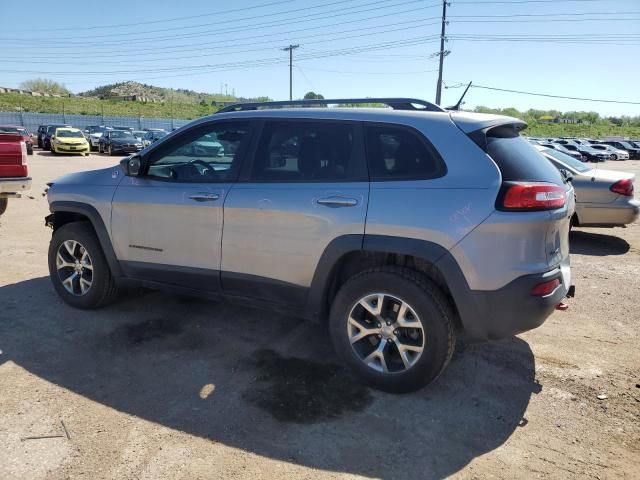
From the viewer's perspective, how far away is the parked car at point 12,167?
6918 millimetres

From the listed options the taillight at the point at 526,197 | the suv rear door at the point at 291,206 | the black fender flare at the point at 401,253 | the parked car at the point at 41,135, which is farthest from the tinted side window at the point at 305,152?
the parked car at the point at 41,135

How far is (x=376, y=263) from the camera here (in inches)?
134

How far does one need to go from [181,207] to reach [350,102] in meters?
1.55

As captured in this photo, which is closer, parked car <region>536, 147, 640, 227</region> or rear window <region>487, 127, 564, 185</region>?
rear window <region>487, 127, 564, 185</region>

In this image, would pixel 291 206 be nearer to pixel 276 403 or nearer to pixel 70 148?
pixel 276 403

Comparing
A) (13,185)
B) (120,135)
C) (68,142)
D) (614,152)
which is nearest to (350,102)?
(13,185)

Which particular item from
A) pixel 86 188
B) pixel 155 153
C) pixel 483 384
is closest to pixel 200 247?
pixel 155 153

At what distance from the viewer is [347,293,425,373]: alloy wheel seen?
10.5 ft

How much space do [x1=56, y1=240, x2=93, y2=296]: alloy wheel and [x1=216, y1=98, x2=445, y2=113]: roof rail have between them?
1.88 m

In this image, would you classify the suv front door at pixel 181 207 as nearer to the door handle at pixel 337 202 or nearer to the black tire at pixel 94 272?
the black tire at pixel 94 272

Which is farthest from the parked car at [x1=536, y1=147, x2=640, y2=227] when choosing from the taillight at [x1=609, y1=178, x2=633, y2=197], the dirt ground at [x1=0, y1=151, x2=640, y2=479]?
the dirt ground at [x1=0, y1=151, x2=640, y2=479]

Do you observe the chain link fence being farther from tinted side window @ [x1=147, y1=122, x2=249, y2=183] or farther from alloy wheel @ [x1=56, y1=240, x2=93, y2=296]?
tinted side window @ [x1=147, y1=122, x2=249, y2=183]

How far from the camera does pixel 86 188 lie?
4.45 meters

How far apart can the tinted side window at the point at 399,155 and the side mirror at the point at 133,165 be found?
1.99 m
